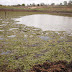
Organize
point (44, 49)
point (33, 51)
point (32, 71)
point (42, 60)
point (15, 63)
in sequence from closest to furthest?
1. point (32, 71)
2. point (15, 63)
3. point (42, 60)
4. point (33, 51)
5. point (44, 49)

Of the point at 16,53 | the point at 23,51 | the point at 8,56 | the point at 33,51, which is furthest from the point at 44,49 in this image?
the point at 8,56

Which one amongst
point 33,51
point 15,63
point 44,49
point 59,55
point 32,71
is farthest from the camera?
point 44,49

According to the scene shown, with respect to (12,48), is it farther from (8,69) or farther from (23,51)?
(8,69)

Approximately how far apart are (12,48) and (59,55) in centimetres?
289

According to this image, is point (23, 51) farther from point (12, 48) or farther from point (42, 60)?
point (42, 60)

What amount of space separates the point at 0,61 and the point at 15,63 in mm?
738

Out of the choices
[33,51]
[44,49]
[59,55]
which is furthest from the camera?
[44,49]

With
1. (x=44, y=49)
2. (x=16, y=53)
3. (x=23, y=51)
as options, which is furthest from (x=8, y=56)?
(x=44, y=49)

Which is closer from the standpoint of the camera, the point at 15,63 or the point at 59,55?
the point at 15,63

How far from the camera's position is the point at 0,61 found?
4.59 m

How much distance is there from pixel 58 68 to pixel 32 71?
106 cm

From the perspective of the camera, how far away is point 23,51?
18.7 feet

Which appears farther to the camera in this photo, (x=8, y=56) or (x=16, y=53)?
(x=16, y=53)

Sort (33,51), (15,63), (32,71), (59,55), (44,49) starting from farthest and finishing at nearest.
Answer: (44,49)
(33,51)
(59,55)
(15,63)
(32,71)
